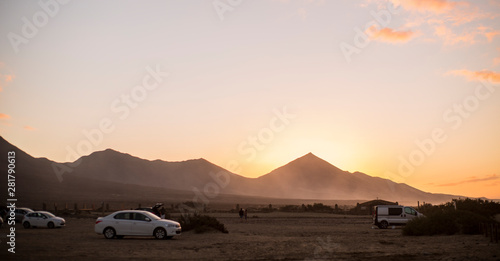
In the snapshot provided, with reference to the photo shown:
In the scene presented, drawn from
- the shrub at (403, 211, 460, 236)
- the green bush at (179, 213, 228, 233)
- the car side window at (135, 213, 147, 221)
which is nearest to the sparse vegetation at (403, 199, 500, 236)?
the shrub at (403, 211, 460, 236)

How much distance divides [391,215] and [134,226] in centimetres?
2304

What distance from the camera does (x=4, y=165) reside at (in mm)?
148750

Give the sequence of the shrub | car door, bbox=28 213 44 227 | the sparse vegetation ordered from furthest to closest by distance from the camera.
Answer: car door, bbox=28 213 44 227
the shrub
the sparse vegetation

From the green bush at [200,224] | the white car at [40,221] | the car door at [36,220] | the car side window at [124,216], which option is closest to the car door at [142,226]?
the car side window at [124,216]

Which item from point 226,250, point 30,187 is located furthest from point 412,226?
point 30,187

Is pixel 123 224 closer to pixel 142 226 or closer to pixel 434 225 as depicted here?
pixel 142 226

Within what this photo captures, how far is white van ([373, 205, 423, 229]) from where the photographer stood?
1722 inches

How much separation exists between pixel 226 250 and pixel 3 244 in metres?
10.6

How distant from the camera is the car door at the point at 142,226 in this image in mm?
30016

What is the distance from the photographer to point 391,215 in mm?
44031

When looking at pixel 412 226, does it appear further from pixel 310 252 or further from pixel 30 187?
pixel 30 187

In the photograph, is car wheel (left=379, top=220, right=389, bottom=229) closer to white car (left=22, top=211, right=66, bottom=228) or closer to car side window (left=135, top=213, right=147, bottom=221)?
car side window (left=135, top=213, right=147, bottom=221)

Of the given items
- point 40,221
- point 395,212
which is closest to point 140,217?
point 40,221

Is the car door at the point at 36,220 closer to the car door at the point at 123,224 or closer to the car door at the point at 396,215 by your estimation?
the car door at the point at 123,224
